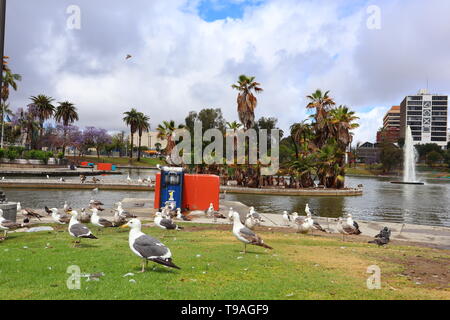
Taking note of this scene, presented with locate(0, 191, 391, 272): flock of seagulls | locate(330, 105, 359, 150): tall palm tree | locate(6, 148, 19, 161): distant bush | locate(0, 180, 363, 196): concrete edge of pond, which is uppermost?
locate(330, 105, 359, 150): tall palm tree

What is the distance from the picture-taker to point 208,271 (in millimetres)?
8594

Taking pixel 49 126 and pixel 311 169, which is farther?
pixel 49 126

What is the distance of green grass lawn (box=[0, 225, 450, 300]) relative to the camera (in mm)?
6824

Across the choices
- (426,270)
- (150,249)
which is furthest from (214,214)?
(150,249)

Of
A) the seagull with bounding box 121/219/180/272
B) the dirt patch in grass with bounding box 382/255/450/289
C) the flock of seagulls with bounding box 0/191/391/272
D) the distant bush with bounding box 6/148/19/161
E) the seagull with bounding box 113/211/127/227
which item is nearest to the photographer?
the seagull with bounding box 121/219/180/272

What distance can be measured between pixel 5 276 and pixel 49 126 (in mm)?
128378

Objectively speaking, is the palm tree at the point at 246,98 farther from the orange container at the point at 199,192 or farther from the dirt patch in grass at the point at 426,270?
the dirt patch in grass at the point at 426,270

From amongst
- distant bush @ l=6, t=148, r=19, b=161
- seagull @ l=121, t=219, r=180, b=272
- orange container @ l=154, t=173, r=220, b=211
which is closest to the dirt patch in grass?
seagull @ l=121, t=219, r=180, b=272

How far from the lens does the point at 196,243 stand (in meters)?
13.0

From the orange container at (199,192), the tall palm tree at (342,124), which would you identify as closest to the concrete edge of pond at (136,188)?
the tall palm tree at (342,124)

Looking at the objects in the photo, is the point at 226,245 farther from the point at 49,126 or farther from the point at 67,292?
the point at 49,126

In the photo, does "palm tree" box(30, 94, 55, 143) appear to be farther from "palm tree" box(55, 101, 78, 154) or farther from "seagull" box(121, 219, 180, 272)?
"seagull" box(121, 219, 180, 272)

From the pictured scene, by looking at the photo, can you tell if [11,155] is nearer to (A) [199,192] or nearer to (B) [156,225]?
(A) [199,192]

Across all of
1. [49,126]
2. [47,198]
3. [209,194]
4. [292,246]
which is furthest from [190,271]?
[49,126]
